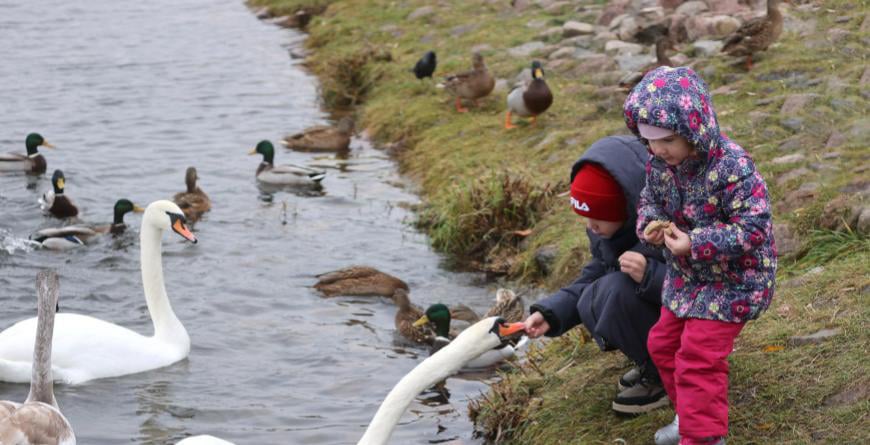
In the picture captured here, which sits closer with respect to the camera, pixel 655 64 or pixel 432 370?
pixel 432 370

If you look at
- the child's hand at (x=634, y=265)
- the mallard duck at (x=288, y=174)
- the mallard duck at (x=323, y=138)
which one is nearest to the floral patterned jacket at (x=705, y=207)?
the child's hand at (x=634, y=265)

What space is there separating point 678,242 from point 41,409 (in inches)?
143

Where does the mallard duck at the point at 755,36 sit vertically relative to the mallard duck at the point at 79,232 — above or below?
above

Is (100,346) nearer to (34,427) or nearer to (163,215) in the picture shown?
(163,215)

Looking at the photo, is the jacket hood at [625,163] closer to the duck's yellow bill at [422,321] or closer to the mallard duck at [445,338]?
the mallard duck at [445,338]

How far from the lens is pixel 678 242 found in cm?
495

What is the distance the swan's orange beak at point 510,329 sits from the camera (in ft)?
18.7

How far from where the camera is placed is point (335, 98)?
18453 millimetres

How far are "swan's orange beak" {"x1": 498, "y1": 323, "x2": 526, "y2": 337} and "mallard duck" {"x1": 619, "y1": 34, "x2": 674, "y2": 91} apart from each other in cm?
741

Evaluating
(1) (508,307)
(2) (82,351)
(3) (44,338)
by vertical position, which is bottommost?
(1) (508,307)

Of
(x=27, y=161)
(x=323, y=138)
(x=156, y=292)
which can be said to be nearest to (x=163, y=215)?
A: (x=156, y=292)

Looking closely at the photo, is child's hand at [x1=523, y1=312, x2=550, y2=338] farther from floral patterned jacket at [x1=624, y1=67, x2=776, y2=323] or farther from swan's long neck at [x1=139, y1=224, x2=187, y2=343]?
swan's long neck at [x1=139, y1=224, x2=187, y2=343]

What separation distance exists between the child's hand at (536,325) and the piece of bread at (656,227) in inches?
36.8

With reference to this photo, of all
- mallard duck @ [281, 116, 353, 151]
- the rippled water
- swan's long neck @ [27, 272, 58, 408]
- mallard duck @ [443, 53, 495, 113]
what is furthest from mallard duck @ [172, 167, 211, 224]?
swan's long neck @ [27, 272, 58, 408]
